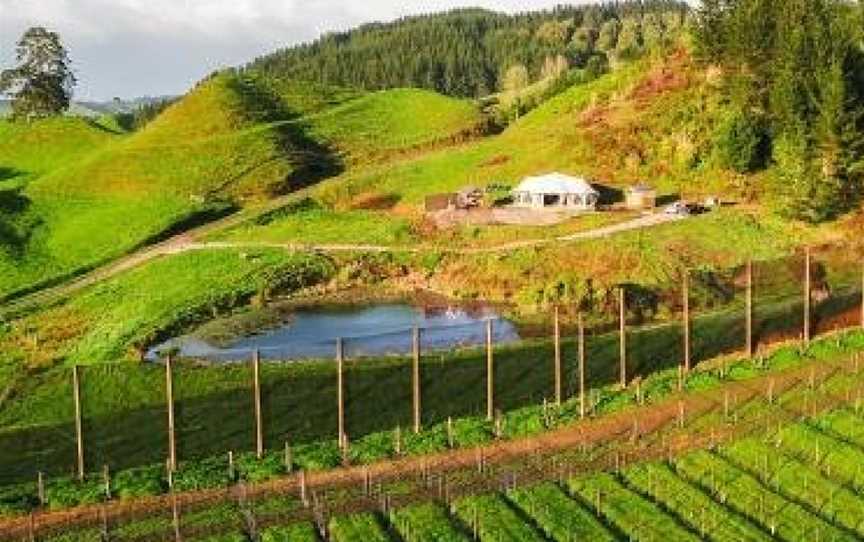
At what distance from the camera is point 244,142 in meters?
137

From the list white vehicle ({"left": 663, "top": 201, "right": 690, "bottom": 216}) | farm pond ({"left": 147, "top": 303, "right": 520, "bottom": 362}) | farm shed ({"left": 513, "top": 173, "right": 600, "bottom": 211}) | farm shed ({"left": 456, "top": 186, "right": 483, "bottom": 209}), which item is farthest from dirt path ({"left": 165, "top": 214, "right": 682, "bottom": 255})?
farm pond ({"left": 147, "top": 303, "right": 520, "bottom": 362})

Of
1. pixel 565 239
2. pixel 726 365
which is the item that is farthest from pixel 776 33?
pixel 726 365

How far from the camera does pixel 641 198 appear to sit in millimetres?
103125

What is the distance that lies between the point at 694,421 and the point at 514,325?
26326mm

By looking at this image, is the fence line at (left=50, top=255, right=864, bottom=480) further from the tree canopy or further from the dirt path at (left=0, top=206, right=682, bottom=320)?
the dirt path at (left=0, top=206, right=682, bottom=320)

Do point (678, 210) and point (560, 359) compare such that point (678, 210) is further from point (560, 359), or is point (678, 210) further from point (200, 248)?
point (200, 248)

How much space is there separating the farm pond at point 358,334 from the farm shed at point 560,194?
2100cm

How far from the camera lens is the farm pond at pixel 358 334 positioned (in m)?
73.7

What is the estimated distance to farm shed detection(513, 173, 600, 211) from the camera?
10425cm

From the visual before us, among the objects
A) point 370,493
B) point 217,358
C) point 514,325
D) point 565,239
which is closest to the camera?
point 370,493

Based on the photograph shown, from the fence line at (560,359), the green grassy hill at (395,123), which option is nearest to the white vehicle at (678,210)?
the fence line at (560,359)

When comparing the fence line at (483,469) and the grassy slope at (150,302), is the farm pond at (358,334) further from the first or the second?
the fence line at (483,469)

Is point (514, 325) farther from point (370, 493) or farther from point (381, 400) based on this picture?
point (370, 493)

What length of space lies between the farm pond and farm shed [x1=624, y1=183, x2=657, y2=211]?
74.9ft
